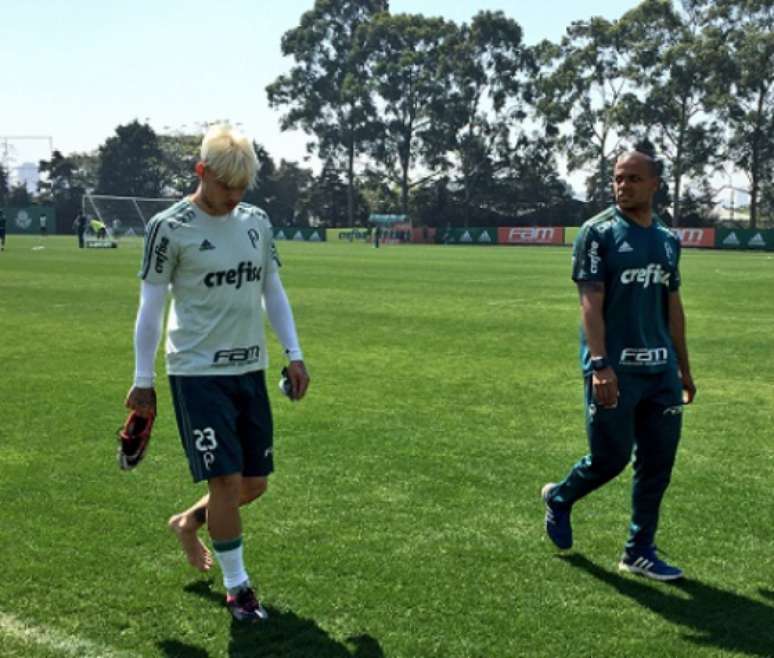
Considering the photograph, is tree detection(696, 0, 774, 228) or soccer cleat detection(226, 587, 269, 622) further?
tree detection(696, 0, 774, 228)

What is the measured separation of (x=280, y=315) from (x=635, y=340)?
1715mm

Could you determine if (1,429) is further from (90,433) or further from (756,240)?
(756,240)

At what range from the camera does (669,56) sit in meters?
64.9

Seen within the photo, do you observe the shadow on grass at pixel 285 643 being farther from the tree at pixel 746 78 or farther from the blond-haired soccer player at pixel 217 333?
the tree at pixel 746 78

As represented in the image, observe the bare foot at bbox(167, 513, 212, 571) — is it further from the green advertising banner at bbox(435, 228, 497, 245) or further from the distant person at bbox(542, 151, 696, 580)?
the green advertising banner at bbox(435, 228, 497, 245)

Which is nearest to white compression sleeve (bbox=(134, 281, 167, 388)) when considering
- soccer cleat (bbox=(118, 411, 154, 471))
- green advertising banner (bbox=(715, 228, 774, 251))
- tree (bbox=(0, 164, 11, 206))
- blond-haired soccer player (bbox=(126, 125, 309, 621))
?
blond-haired soccer player (bbox=(126, 125, 309, 621))

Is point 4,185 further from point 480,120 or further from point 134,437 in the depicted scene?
point 134,437

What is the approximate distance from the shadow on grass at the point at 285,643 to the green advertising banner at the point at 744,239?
55356mm

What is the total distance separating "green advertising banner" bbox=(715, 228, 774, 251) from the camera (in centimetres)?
5447

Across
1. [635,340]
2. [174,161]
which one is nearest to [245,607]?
[635,340]

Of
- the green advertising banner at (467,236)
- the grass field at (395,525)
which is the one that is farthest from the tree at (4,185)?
the grass field at (395,525)

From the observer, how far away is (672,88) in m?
64.9

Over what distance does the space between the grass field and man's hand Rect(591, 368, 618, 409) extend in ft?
3.06

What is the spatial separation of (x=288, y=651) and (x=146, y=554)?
135 cm
